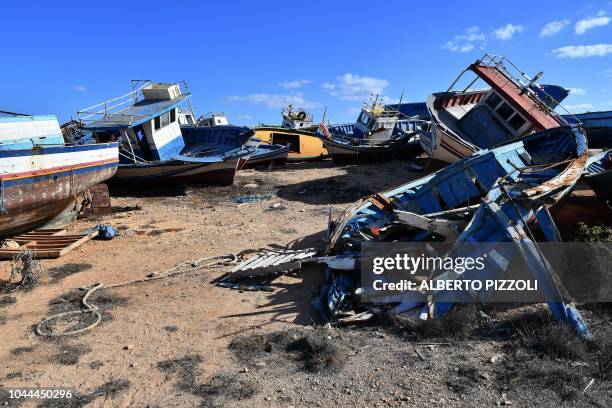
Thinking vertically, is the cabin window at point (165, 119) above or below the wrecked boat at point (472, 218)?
above

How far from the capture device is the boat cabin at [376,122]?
2206 cm

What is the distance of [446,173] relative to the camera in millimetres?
8688

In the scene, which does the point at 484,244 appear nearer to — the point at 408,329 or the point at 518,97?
the point at 408,329

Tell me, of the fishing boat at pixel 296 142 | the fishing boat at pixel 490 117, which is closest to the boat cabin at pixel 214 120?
the fishing boat at pixel 296 142

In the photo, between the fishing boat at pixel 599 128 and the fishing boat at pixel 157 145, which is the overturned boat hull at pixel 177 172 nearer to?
the fishing boat at pixel 157 145

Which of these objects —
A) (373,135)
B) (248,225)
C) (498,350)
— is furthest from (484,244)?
(373,135)

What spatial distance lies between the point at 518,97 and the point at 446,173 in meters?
7.10

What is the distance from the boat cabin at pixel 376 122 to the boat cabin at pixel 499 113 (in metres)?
6.26

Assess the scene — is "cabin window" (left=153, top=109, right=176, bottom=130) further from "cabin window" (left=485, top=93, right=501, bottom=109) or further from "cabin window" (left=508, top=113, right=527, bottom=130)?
"cabin window" (left=508, top=113, right=527, bottom=130)

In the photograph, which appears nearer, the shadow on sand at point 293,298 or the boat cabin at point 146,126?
the shadow on sand at point 293,298

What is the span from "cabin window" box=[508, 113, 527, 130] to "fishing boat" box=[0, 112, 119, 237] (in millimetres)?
12548

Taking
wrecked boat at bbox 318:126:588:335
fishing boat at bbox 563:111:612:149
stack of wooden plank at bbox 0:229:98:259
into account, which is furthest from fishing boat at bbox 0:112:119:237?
fishing boat at bbox 563:111:612:149

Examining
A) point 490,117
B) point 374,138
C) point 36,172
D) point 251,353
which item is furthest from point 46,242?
point 374,138

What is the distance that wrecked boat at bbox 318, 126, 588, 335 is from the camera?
18.7 ft
